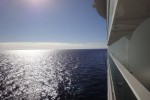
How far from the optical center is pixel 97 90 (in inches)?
1738

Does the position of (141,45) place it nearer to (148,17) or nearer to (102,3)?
(148,17)

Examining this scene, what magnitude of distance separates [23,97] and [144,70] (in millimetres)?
41141

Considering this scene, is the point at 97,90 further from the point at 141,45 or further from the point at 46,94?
the point at 141,45

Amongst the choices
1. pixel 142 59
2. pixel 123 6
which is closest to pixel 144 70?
pixel 142 59

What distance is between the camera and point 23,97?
40719 millimetres

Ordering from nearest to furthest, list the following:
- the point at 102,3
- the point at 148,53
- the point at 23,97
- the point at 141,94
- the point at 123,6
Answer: the point at 141,94 < the point at 123,6 < the point at 148,53 < the point at 102,3 < the point at 23,97

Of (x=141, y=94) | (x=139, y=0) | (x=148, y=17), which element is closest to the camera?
(x=141, y=94)

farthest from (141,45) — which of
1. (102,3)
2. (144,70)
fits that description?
(102,3)

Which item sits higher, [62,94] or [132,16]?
[132,16]

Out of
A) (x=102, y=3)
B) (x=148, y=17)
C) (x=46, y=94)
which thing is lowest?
(x=46, y=94)

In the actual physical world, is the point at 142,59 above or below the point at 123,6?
below

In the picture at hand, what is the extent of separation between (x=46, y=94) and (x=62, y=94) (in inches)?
167

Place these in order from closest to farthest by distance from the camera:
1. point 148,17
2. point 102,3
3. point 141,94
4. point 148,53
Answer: point 141,94 → point 148,53 → point 148,17 → point 102,3

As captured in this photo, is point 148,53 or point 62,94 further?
point 62,94
